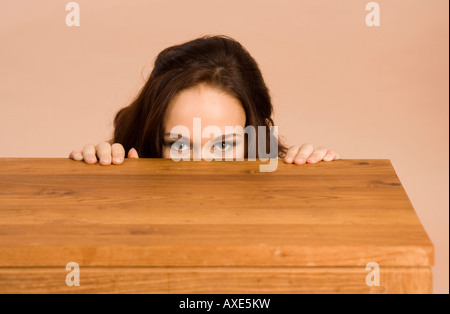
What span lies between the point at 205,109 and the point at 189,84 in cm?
11

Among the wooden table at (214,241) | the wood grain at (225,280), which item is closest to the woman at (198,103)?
the wooden table at (214,241)

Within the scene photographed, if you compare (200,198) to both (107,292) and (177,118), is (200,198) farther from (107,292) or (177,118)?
(177,118)

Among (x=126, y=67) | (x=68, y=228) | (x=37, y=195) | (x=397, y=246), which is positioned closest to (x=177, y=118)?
(x=37, y=195)

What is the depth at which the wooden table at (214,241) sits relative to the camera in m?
0.72

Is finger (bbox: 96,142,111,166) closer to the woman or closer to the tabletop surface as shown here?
the tabletop surface

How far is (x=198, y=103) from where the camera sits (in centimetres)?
164

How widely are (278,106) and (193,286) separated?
2.23m

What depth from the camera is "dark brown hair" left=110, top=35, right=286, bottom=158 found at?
5.44ft

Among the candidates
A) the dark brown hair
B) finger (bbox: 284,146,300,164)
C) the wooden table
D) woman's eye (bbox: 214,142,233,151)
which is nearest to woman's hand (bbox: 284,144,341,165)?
finger (bbox: 284,146,300,164)

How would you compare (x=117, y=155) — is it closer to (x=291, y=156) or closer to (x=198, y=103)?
(x=291, y=156)

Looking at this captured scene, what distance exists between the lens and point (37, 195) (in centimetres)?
91

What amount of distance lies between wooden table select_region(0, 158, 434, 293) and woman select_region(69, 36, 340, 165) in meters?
0.55

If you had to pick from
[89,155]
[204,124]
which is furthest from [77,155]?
[204,124]

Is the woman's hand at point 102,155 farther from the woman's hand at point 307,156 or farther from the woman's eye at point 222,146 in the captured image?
the woman's eye at point 222,146
